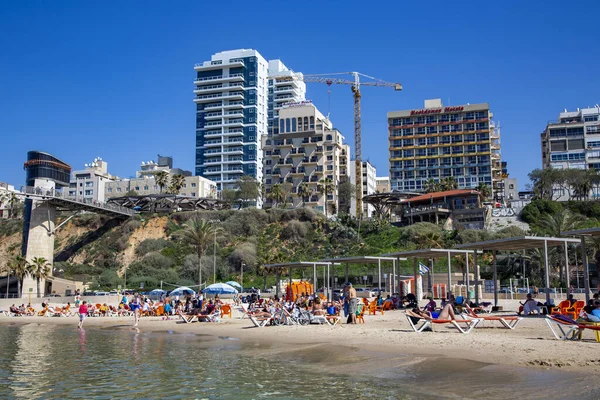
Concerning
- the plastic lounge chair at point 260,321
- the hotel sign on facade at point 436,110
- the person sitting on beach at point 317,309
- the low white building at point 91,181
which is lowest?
the plastic lounge chair at point 260,321

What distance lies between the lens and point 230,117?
134125 millimetres

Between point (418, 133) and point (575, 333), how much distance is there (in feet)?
343

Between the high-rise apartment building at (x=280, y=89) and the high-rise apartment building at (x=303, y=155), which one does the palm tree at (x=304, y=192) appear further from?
the high-rise apartment building at (x=280, y=89)

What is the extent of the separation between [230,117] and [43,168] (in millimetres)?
46693

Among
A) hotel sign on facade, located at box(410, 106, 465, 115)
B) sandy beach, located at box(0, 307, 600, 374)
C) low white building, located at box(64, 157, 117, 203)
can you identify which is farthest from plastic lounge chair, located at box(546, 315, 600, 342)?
low white building, located at box(64, 157, 117, 203)

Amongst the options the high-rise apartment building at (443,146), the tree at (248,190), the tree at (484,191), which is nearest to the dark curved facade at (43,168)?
the tree at (248,190)

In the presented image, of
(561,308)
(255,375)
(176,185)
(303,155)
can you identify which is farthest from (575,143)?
(255,375)

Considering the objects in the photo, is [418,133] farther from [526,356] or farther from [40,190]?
[526,356]

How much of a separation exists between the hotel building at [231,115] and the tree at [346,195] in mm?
28305

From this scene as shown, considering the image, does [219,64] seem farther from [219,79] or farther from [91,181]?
[91,181]

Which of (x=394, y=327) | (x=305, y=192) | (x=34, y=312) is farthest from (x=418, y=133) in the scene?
(x=394, y=327)

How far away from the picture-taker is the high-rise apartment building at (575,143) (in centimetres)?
10000

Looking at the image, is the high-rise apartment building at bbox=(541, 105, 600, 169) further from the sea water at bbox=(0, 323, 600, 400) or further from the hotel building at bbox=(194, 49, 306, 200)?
the sea water at bbox=(0, 323, 600, 400)

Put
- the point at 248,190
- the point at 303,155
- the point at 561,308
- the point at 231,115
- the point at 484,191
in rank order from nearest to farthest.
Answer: the point at 561,308 < the point at 484,191 < the point at 248,190 < the point at 303,155 < the point at 231,115
